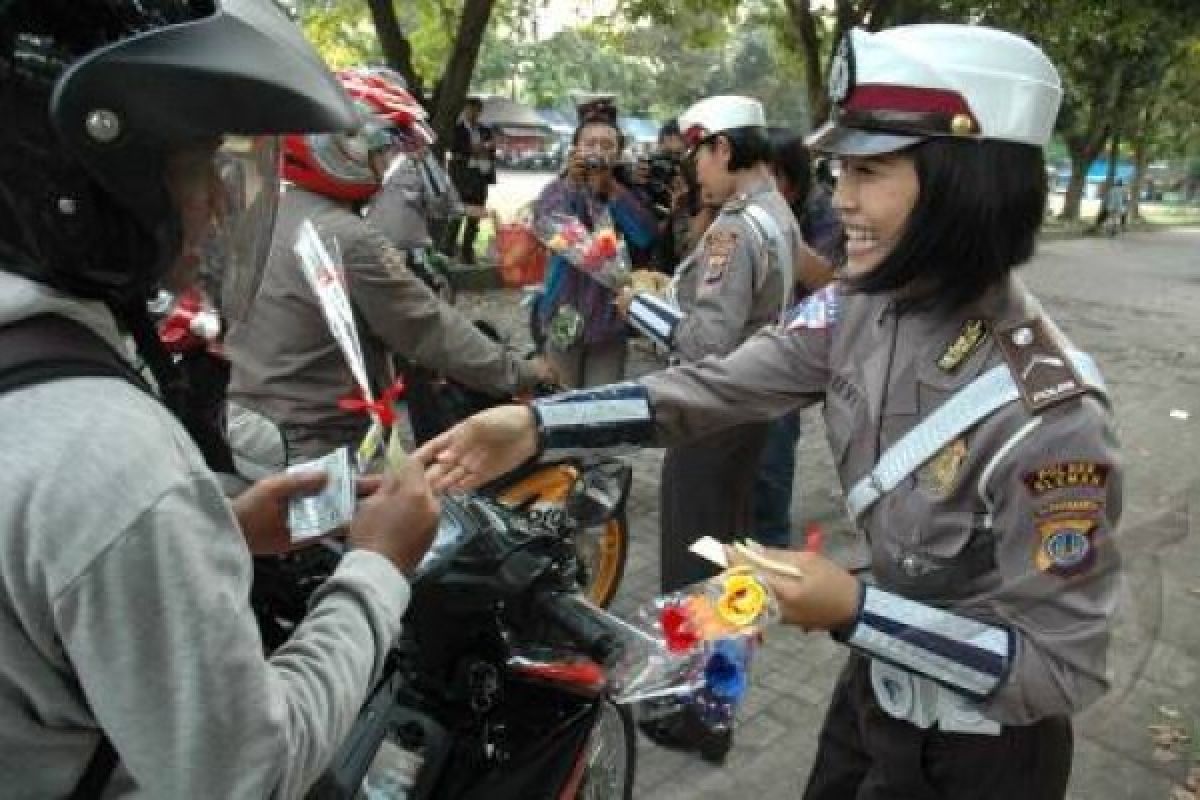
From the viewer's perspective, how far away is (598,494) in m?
3.66

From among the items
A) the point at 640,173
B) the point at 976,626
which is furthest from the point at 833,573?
the point at 640,173

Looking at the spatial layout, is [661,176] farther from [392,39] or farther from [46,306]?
[46,306]

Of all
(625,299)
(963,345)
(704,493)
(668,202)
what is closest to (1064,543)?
(963,345)

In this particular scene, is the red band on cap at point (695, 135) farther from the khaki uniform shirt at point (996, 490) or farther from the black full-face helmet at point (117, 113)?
the black full-face helmet at point (117, 113)

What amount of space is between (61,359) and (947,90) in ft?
4.24

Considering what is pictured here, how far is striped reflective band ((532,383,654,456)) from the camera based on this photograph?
2.14 meters

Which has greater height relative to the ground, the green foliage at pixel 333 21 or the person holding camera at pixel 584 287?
the green foliage at pixel 333 21

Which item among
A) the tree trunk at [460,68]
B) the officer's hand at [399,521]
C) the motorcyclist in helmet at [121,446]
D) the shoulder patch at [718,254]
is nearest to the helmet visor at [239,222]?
the motorcyclist in helmet at [121,446]

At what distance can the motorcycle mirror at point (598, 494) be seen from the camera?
3586 millimetres

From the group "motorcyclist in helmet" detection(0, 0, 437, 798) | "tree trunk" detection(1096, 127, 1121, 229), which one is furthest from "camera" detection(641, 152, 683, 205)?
"tree trunk" detection(1096, 127, 1121, 229)

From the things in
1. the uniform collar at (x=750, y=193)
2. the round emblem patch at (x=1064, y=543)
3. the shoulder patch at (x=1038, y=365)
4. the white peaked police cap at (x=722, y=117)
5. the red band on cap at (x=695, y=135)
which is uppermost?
the white peaked police cap at (x=722, y=117)

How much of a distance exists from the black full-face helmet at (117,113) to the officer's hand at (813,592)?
3.08 ft

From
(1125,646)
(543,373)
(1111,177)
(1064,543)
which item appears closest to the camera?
(1064,543)

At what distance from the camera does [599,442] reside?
7.13ft
